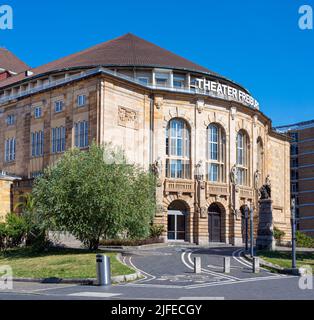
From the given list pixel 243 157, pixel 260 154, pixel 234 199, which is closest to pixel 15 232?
pixel 234 199

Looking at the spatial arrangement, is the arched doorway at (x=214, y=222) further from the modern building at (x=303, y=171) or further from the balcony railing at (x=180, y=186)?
the modern building at (x=303, y=171)

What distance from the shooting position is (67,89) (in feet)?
182

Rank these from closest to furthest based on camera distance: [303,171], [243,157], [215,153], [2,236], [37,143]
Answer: [2,236] → [37,143] → [215,153] → [243,157] → [303,171]

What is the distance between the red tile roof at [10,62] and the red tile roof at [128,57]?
64.1 feet

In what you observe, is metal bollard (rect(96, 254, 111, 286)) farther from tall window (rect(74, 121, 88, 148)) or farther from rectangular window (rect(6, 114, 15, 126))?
rectangular window (rect(6, 114, 15, 126))

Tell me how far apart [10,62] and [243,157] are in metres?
45.7

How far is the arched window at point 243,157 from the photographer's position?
63.3m

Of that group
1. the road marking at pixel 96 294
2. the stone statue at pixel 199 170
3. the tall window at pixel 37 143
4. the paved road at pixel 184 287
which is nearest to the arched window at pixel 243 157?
the stone statue at pixel 199 170

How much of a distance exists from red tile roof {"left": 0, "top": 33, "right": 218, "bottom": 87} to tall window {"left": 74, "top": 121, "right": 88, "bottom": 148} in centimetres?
820

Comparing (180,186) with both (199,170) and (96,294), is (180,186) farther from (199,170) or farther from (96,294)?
(96,294)

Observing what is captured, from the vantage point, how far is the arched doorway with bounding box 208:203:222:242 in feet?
196

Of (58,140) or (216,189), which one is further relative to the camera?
(216,189)

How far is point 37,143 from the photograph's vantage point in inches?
2272
